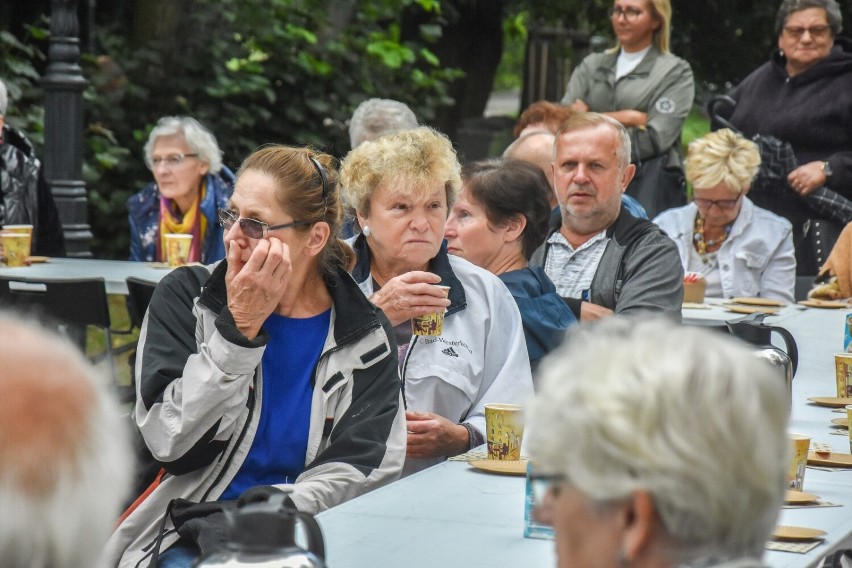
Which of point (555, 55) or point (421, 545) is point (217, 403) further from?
→ point (555, 55)

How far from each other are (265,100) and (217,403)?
31.6ft

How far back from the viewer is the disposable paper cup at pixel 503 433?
314 centimetres

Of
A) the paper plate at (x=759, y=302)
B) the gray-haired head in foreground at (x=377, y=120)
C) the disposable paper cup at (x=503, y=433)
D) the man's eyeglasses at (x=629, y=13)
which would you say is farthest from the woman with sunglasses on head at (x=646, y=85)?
the disposable paper cup at (x=503, y=433)

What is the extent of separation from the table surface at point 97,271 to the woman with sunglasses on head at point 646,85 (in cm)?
295

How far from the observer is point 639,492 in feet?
4.72

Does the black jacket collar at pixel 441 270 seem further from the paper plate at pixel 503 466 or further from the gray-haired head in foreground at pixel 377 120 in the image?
the gray-haired head in foreground at pixel 377 120

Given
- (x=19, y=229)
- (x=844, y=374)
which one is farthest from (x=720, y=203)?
(x=19, y=229)

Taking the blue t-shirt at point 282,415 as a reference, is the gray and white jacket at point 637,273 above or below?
above

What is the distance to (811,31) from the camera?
8266 mm

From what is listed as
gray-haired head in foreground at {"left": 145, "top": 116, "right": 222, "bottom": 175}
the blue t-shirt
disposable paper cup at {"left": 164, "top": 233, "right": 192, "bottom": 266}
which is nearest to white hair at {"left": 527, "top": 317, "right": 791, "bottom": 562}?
the blue t-shirt

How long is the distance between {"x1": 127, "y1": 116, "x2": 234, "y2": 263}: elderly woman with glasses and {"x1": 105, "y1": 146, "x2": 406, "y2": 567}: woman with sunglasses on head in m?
3.99

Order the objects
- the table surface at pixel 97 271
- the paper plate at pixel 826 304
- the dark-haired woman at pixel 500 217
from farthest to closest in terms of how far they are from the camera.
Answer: the table surface at pixel 97 271, the paper plate at pixel 826 304, the dark-haired woman at pixel 500 217

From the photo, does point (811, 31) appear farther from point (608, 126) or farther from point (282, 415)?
point (282, 415)

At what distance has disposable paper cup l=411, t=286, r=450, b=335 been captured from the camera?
12.8 ft
